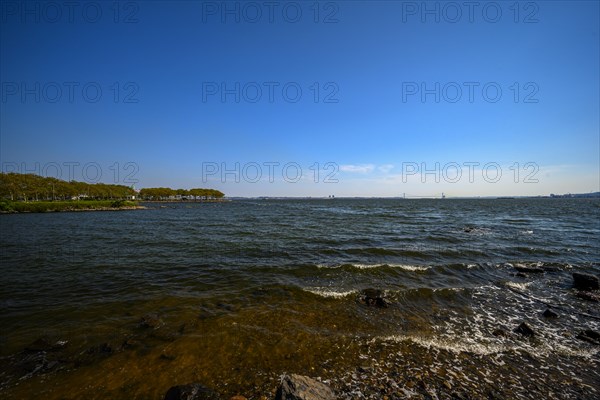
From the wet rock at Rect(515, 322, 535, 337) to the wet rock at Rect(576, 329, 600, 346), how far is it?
4.77ft

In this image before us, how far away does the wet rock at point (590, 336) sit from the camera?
26.6 ft

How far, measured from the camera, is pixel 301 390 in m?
4.78

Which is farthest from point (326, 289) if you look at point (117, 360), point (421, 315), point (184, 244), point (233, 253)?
point (184, 244)

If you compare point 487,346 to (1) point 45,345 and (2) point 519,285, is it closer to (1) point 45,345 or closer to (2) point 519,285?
(2) point 519,285

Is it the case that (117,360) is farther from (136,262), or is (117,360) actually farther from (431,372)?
(136,262)

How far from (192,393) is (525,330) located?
10.9 m

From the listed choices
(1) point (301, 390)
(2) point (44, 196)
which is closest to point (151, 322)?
(1) point (301, 390)

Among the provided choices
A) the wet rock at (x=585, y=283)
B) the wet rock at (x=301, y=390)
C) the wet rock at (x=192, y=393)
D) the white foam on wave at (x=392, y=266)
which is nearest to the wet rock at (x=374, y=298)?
the white foam on wave at (x=392, y=266)

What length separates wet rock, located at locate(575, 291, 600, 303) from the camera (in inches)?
461

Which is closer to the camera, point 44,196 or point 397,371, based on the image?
point 397,371

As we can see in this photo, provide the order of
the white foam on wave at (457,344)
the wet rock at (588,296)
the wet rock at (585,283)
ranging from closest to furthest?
the white foam on wave at (457,344) → the wet rock at (588,296) → the wet rock at (585,283)

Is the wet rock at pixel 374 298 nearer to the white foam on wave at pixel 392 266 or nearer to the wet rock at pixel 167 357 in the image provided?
the white foam on wave at pixel 392 266

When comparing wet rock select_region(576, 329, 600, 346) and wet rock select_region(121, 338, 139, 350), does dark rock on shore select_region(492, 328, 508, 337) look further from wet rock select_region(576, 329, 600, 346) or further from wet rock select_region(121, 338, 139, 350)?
wet rock select_region(121, 338, 139, 350)

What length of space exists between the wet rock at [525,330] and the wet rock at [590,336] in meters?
1.46
